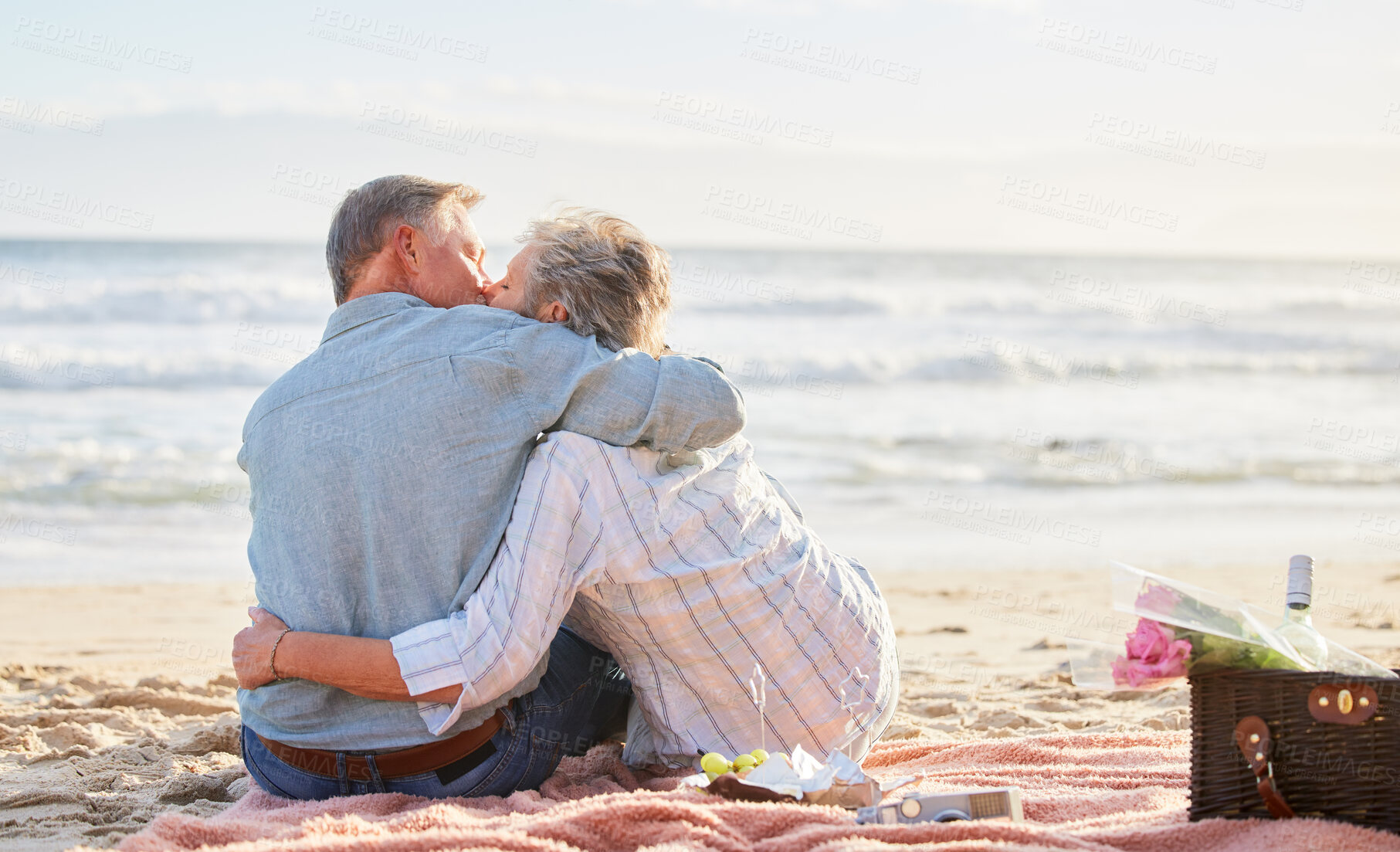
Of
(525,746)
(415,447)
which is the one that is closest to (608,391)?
(415,447)

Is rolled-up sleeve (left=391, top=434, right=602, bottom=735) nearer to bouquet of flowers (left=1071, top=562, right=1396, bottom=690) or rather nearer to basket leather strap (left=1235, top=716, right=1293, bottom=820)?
bouquet of flowers (left=1071, top=562, right=1396, bottom=690)

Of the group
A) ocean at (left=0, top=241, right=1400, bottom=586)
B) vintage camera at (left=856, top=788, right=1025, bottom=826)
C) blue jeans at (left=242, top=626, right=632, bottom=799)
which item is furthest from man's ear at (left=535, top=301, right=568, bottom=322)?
ocean at (left=0, top=241, right=1400, bottom=586)

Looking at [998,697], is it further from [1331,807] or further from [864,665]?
[1331,807]

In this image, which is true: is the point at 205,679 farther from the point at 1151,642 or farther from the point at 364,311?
the point at 1151,642

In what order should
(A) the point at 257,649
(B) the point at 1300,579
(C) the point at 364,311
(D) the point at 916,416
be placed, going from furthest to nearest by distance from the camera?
1. (D) the point at 916,416
2. (C) the point at 364,311
3. (A) the point at 257,649
4. (B) the point at 1300,579

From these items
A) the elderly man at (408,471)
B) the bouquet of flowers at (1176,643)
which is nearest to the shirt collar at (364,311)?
the elderly man at (408,471)

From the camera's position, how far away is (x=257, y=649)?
2.62 m

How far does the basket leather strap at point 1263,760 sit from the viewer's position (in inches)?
91.3

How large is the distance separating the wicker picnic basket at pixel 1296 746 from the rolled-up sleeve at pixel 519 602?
1347 mm

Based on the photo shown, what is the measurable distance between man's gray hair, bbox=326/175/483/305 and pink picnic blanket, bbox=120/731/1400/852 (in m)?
1.25

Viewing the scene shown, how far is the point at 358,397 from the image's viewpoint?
259cm

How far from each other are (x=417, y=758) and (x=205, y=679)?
102 inches

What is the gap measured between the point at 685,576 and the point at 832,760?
0.53 meters

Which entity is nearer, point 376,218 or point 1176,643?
point 1176,643
